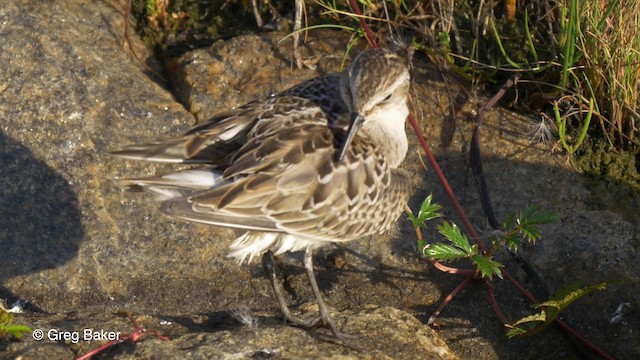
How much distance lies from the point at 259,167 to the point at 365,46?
220 centimetres

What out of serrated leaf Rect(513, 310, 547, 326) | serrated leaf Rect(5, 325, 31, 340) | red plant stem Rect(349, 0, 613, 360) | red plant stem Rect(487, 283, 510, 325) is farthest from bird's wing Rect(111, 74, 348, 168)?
serrated leaf Rect(513, 310, 547, 326)

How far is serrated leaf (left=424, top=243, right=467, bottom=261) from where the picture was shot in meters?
5.27

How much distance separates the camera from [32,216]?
230 inches

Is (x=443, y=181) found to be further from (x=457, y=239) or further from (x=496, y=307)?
(x=496, y=307)

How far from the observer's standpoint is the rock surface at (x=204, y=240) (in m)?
5.12

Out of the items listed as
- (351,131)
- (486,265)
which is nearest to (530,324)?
(486,265)

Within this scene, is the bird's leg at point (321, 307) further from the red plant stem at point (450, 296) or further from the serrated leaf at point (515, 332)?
the serrated leaf at point (515, 332)

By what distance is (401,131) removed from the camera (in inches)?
222

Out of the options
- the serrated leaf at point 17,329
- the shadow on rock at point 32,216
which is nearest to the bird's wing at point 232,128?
the serrated leaf at point 17,329

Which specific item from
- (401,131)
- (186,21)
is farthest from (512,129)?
(186,21)

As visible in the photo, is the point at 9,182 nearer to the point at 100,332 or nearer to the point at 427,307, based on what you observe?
the point at 100,332

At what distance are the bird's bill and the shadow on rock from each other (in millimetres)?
1777

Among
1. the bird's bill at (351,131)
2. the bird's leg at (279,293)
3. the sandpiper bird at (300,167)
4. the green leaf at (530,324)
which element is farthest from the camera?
the bird's leg at (279,293)

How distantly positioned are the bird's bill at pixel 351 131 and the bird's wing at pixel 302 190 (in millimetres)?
57
